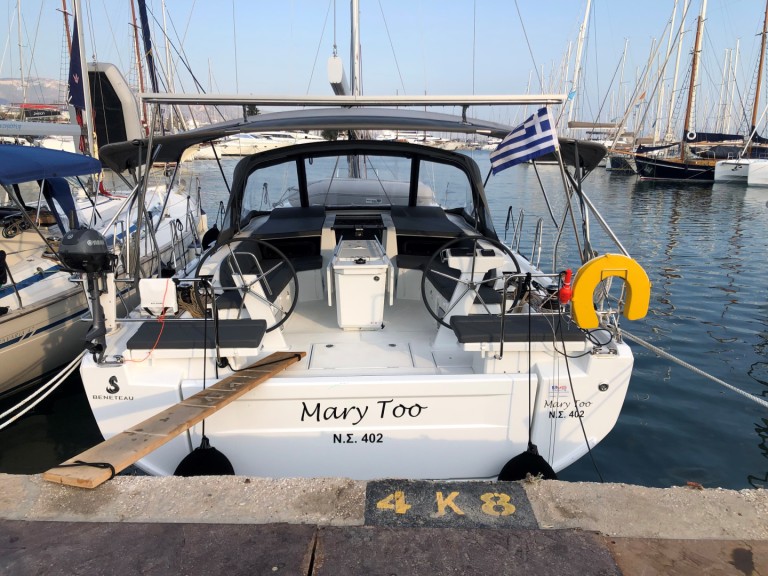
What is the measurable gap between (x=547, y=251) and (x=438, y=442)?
10.3 m

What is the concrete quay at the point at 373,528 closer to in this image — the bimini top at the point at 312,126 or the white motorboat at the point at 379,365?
the white motorboat at the point at 379,365

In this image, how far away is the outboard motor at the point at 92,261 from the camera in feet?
11.4

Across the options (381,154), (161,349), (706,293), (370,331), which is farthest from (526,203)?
(161,349)

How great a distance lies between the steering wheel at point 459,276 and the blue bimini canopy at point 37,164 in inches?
166

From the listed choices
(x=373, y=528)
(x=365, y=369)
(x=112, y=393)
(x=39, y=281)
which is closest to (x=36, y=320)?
(x=39, y=281)

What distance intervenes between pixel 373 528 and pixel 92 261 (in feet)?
8.12

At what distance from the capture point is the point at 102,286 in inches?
148

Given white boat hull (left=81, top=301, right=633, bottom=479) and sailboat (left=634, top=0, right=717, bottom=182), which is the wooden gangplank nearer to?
white boat hull (left=81, top=301, right=633, bottom=479)

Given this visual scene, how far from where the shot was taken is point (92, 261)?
3.52 meters

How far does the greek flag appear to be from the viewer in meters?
3.87

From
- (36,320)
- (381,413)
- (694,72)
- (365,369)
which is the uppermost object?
(694,72)

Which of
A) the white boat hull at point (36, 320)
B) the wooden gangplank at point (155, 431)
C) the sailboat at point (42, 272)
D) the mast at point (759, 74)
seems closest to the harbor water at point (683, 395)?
the white boat hull at point (36, 320)

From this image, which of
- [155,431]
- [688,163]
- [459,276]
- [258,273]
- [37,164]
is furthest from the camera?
[688,163]

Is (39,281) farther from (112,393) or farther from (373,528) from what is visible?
(373,528)
